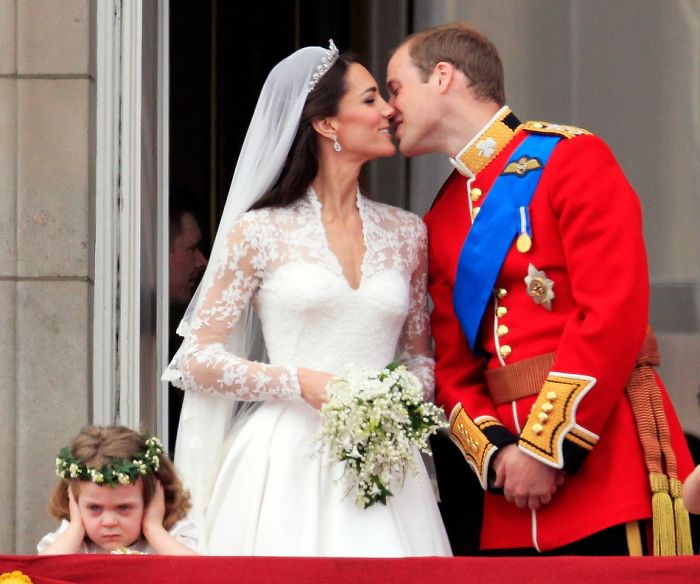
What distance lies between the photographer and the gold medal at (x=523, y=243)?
438 cm

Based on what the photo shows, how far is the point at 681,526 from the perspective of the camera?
4207 mm

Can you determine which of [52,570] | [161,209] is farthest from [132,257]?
[52,570]

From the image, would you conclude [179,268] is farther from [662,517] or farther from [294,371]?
[662,517]

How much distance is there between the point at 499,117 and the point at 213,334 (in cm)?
95

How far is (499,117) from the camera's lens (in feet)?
15.3

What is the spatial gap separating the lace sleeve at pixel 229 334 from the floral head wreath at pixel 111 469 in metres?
0.29

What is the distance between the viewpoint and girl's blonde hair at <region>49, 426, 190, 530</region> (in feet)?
13.7

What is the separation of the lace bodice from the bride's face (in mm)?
259

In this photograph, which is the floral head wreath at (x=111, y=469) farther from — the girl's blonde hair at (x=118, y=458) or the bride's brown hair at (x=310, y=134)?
the bride's brown hair at (x=310, y=134)

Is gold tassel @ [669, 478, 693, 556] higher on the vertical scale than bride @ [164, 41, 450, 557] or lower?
lower

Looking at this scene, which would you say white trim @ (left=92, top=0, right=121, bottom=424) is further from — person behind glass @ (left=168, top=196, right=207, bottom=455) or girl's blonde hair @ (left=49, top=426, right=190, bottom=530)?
girl's blonde hair @ (left=49, top=426, right=190, bottom=530)

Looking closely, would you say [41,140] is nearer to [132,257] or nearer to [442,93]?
[132,257]

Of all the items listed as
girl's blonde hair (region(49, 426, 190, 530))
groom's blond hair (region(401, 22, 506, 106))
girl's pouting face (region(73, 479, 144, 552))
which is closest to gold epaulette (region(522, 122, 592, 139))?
groom's blond hair (region(401, 22, 506, 106))

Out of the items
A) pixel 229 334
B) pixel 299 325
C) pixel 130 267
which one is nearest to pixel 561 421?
pixel 299 325
